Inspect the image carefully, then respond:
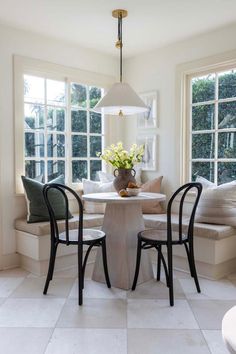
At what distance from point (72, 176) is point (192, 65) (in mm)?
1910

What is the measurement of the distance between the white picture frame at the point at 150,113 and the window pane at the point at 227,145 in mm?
876

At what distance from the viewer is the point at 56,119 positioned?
154 inches

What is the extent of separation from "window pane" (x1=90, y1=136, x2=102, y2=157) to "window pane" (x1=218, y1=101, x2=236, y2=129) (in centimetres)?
156

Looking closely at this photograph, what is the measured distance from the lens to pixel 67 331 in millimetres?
2193

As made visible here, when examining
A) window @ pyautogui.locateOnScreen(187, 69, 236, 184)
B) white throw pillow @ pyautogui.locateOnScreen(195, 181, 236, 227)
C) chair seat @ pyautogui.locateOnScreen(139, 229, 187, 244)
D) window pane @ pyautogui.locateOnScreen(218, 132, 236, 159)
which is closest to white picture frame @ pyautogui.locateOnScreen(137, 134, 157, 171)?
window @ pyautogui.locateOnScreen(187, 69, 236, 184)

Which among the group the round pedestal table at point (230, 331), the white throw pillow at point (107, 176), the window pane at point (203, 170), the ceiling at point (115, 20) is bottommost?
the round pedestal table at point (230, 331)

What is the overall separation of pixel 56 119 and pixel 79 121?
34cm

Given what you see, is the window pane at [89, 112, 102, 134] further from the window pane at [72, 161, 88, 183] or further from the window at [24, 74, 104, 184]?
the window pane at [72, 161, 88, 183]

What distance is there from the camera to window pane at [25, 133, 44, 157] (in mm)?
3672

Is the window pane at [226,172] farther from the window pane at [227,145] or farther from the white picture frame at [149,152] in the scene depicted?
the white picture frame at [149,152]

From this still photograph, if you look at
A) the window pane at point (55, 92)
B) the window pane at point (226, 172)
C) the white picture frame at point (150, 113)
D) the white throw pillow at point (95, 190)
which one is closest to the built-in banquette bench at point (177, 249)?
the white throw pillow at point (95, 190)

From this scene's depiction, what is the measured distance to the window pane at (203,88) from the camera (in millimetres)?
3707

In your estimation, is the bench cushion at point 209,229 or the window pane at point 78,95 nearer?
the bench cushion at point 209,229

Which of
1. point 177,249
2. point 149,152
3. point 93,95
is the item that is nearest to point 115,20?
point 93,95
